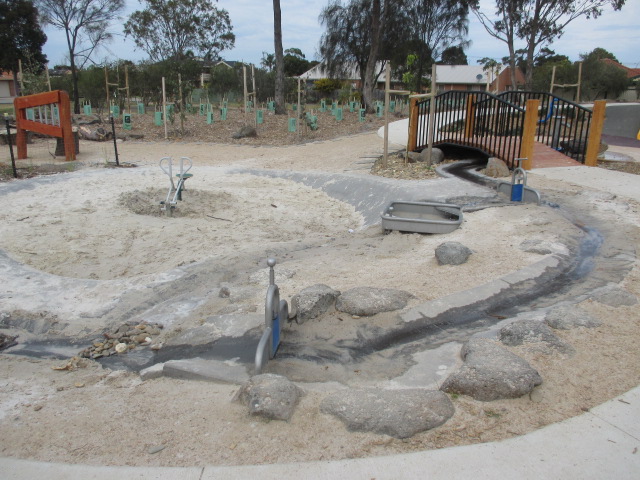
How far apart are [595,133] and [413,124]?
380 centimetres

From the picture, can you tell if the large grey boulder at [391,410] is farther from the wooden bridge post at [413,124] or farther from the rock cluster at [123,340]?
the wooden bridge post at [413,124]

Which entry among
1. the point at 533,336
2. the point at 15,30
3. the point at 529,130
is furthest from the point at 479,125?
the point at 15,30

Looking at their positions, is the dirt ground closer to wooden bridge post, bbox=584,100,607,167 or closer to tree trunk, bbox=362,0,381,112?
wooden bridge post, bbox=584,100,607,167

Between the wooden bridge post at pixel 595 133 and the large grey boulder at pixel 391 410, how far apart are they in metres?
9.95

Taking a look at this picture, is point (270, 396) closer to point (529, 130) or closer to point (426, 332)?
point (426, 332)

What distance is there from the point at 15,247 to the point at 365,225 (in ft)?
16.4

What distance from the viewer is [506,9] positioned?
28875mm

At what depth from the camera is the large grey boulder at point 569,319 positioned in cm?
352

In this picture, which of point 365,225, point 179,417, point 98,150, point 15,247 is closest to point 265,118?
point 98,150

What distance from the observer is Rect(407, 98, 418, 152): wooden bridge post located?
1174 cm

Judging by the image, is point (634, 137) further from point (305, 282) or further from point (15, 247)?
point (15, 247)

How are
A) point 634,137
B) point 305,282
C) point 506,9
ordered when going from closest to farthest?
point 305,282, point 634,137, point 506,9

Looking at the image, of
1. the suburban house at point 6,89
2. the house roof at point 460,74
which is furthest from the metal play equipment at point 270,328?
the house roof at point 460,74

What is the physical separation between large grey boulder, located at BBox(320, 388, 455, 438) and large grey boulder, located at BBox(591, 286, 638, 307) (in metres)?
2.02
